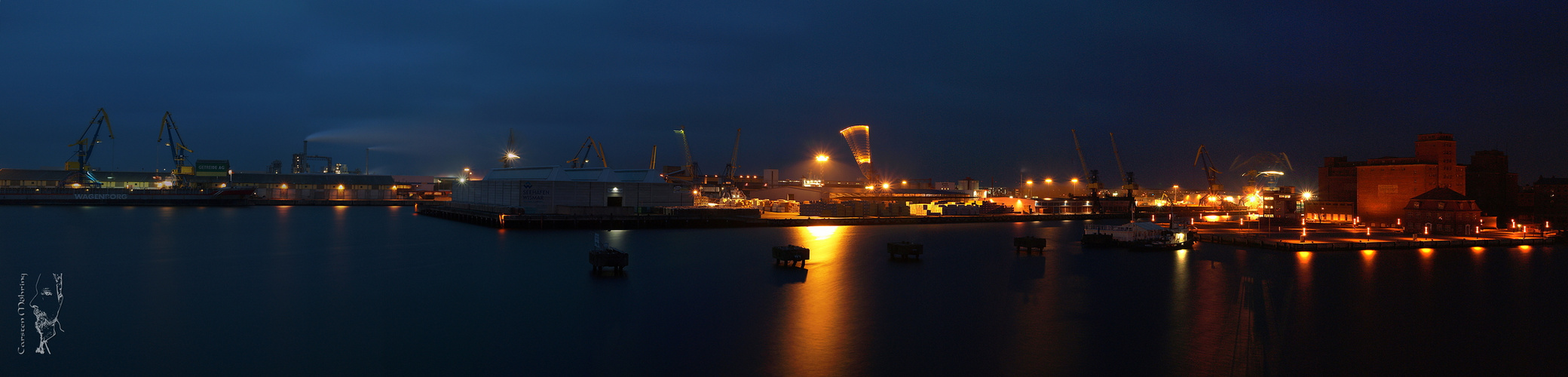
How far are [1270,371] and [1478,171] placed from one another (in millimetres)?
51354

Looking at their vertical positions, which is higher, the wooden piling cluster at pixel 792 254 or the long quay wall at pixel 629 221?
the long quay wall at pixel 629 221

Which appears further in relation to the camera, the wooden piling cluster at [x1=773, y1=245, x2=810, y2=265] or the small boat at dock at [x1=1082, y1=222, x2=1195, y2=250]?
the small boat at dock at [x1=1082, y1=222, x2=1195, y2=250]

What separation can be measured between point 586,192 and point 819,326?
108ft

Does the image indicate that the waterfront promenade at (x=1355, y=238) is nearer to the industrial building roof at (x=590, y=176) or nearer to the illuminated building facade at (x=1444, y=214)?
the illuminated building facade at (x=1444, y=214)

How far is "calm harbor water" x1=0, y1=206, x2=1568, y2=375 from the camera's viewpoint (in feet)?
37.7

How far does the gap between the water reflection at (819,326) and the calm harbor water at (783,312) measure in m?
0.08

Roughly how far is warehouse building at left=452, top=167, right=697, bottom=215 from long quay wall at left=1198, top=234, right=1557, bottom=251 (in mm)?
29957

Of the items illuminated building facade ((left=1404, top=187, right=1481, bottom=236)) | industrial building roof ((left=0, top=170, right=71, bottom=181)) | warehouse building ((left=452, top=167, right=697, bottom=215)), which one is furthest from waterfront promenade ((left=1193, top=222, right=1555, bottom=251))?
industrial building roof ((left=0, top=170, right=71, bottom=181))

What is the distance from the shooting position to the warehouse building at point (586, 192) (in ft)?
144

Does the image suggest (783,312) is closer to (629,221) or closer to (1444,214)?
(629,221)

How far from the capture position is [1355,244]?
101 feet

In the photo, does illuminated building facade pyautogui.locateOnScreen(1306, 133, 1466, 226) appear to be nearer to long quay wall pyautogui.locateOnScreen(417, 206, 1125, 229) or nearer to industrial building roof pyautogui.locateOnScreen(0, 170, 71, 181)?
long quay wall pyautogui.locateOnScreen(417, 206, 1125, 229)

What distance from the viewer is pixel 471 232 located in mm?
37562

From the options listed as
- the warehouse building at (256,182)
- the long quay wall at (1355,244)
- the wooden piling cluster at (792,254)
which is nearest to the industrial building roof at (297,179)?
the warehouse building at (256,182)
